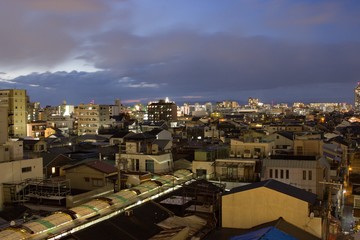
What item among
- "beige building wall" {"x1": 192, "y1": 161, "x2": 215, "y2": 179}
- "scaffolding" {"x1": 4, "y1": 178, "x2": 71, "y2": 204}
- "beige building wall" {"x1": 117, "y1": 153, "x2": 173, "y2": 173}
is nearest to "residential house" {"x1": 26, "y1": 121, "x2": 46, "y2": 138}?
"beige building wall" {"x1": 117, "y1": 153, "x2": 173, "y2": 173}

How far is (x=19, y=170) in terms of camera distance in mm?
22250

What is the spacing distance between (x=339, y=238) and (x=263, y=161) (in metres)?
6.06

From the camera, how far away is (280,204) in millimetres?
13102

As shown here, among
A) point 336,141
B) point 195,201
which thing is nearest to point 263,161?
point 195,201

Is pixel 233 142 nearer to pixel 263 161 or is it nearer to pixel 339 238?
pixel 263 161

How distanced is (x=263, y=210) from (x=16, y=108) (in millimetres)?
66661

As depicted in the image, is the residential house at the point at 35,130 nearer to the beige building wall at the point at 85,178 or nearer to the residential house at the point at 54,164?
the residential house at the point at 54,164

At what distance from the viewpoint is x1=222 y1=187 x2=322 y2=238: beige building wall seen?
42.1ft

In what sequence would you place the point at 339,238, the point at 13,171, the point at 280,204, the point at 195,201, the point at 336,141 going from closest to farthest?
1. the point at 280,204
2. the point at 195,201
3. the point at 339,238
4. the point at 13,171
5. the point at 336,141

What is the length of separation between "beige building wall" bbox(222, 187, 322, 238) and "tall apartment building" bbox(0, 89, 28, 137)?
205 feet

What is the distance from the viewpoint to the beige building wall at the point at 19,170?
833 inches

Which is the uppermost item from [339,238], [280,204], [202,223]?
[280,204]

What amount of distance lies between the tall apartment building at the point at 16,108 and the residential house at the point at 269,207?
6242 cm

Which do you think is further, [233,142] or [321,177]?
[233,142]
